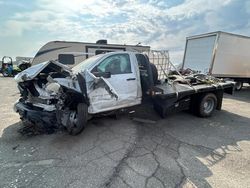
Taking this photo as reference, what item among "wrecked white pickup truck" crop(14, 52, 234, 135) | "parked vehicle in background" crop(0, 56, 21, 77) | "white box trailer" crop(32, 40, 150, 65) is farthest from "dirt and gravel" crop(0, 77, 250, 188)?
"parked vehicle in background" crop(0, 56, 21, 77)

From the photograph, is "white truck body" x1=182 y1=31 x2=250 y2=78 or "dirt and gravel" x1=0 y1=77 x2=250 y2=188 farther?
"white truck body" x1=182 y1=31 x2=250 y2=78

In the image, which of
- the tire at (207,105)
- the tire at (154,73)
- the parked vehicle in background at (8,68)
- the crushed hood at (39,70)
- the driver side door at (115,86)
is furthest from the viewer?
the parked vehicle in background at (8,68)

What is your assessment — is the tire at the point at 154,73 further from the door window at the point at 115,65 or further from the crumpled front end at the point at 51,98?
the crumpled front end at the point at 51,98

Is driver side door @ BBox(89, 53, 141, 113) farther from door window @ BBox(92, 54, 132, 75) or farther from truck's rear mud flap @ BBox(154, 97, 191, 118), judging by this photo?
truck's rear mud flap @ BBox(154, 97, 191, 118)

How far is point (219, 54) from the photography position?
10.8 meters

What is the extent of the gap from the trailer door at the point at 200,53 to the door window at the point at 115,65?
23.9ft

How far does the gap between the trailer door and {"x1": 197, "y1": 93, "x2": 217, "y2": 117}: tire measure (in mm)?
4804

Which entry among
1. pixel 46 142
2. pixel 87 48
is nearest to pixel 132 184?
pixel 46 142

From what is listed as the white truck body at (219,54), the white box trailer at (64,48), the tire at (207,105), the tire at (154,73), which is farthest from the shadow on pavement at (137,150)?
the white box trailer at (64,48)

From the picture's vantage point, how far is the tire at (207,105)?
6.30 meters

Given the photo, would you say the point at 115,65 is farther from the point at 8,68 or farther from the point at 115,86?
the point at 8,68

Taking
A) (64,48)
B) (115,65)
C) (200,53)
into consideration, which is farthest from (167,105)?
(64,48)

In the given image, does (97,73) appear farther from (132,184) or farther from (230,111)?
(230,111)

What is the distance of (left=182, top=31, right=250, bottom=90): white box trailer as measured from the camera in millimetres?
10695
